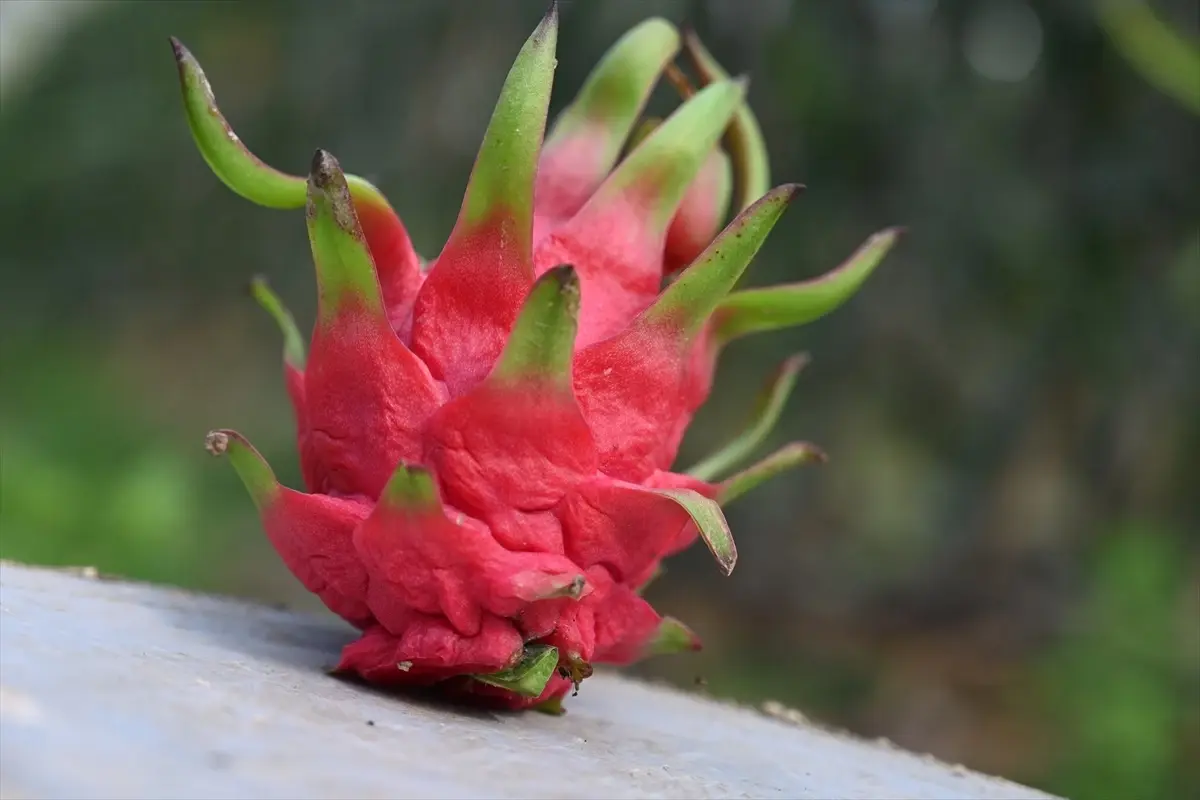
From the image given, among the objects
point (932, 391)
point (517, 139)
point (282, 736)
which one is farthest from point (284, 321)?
point (932, 391)

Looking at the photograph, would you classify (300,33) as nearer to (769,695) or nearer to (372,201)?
(769,695)

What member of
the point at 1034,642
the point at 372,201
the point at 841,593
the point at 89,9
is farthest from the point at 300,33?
the point at 372,201

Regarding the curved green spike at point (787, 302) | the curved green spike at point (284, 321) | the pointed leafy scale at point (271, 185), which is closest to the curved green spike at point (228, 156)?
the pointed leafy scale at point (271, 185)

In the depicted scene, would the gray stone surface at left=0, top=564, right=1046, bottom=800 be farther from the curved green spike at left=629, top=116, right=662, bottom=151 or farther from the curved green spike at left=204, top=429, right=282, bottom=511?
the curved green spike at left=629, top=116, right=662, bottom=151

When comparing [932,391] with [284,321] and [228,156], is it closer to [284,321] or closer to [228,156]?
[284,321]

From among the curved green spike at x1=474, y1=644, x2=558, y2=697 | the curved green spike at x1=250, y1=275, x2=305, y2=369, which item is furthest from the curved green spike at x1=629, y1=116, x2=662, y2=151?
the curved green spike at x1=474, y1=644, x2=558, y2=697

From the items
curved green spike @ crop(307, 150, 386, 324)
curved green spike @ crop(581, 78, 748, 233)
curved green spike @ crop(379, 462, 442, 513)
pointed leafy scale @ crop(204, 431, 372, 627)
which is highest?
curved green spike @ crop(581, 78, 748, 233)
